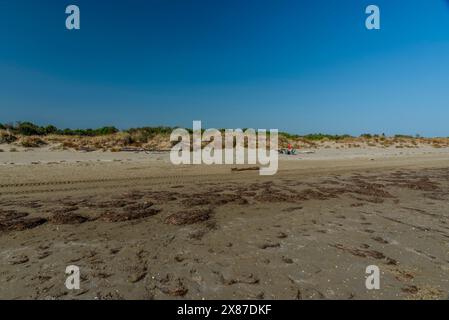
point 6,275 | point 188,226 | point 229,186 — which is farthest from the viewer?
point 229,186

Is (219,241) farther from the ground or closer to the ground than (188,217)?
closer to the ground

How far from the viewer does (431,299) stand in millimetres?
3393

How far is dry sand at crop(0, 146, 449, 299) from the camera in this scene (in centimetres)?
364

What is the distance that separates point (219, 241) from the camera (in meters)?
5.20

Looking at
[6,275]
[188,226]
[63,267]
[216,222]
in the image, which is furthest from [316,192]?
[6,275]

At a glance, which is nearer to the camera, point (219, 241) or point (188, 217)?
point (219, 241)

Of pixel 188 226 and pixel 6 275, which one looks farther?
pixel 188 226

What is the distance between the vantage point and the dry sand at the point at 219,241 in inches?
143

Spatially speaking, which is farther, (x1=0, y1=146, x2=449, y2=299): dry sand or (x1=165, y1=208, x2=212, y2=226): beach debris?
(x1=165, y1=208, x2=212, y2=226): beach debris

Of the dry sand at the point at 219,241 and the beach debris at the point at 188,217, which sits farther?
the beach debris at the point at 188,217

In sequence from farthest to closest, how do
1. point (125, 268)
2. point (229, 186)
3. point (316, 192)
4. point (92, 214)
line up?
point (229, 186), point (316, 192), point (92, 214), point (125, 268)
